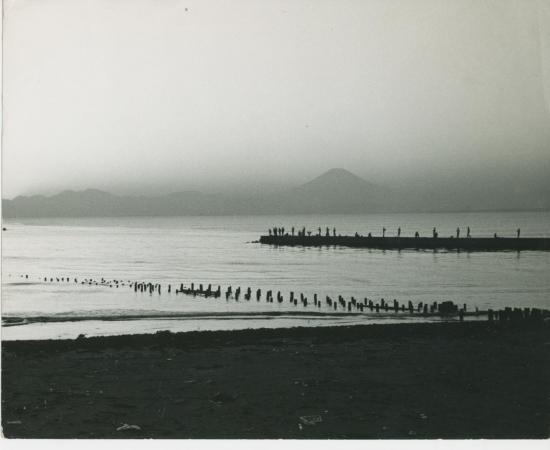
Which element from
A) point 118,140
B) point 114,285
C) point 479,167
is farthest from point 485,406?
point 118,140

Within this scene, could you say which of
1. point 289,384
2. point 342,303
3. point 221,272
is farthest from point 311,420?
point 221,272

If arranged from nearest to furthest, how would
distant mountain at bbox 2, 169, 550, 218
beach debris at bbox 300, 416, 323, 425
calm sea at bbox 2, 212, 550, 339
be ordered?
beach debris at bbox 300, 416, 323, 425 < calm sea at bbox 2, 212, 550, 339 < distant mountain at bbox 2, 169, 550, 218

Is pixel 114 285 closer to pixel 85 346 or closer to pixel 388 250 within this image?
pixel 85 346

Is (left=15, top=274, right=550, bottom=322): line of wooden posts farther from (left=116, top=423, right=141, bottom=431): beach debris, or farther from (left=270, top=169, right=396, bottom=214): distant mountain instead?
(left=116, top=423, right=141, bottom=431): beach debris

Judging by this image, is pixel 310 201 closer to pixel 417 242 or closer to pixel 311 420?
pixel 417 242

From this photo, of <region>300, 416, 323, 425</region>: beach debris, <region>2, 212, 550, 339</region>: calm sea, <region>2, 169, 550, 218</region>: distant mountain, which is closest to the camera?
<region>300, 416, 323, 425</region>: beach debris

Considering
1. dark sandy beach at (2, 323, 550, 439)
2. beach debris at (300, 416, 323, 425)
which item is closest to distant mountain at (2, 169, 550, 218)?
dark sandy beach at (2, 323, 550, 439)

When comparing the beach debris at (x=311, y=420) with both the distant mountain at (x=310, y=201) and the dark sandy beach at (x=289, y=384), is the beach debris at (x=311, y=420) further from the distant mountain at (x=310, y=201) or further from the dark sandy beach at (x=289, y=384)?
the distant mountain at (x=310, y=201)
